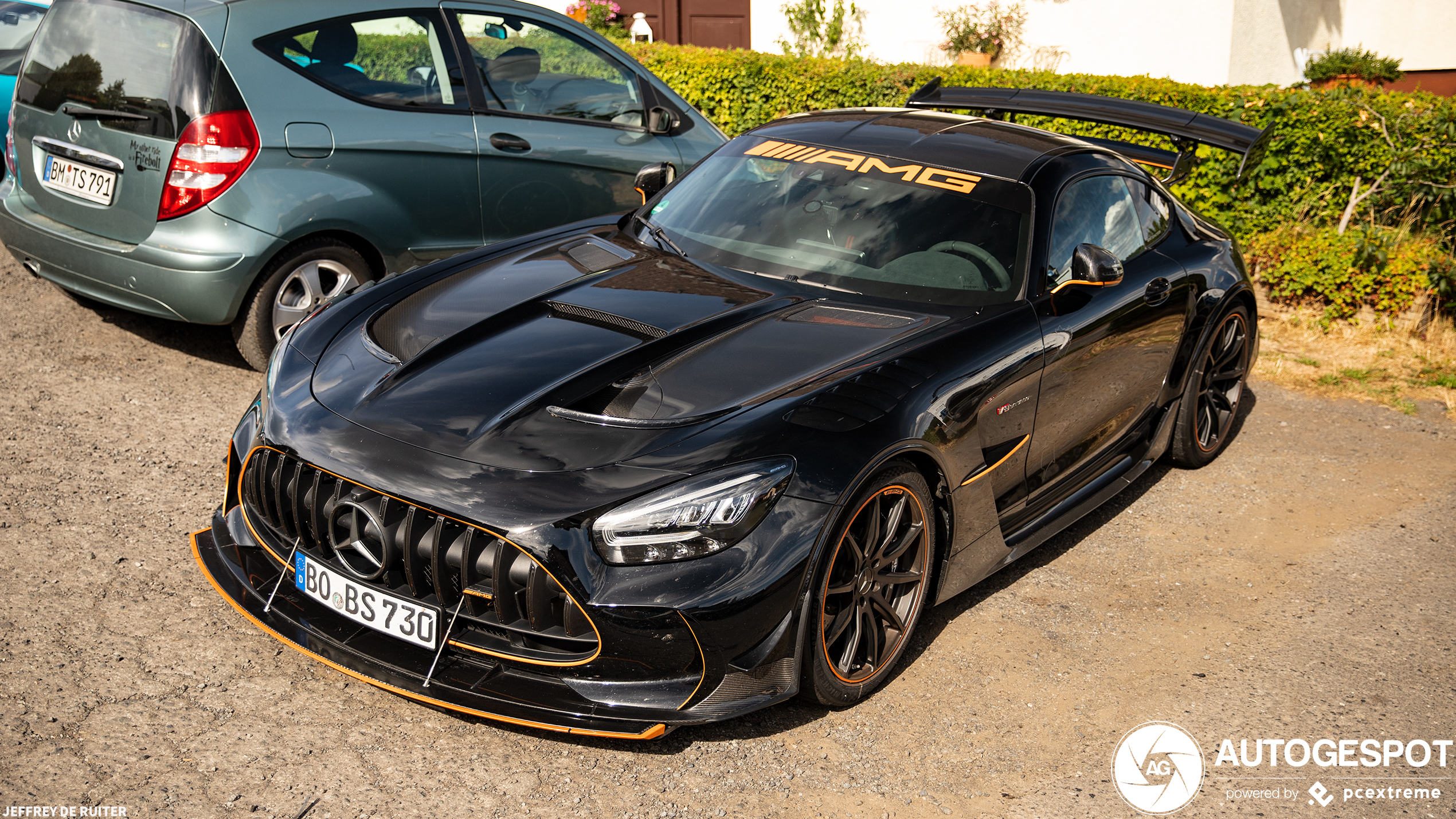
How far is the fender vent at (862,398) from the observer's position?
3014 millimetres

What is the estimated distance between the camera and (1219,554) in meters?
4.48

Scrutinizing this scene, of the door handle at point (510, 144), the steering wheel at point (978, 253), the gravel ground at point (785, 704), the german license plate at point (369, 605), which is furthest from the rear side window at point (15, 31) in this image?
the steering wheel at point (978, 253)

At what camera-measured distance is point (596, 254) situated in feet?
13.6

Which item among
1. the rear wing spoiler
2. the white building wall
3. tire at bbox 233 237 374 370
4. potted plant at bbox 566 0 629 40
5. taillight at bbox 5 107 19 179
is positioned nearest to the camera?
the rear wing spoiler

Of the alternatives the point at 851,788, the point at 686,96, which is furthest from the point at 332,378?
the point at 686,96

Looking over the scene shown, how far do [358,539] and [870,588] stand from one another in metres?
1.40

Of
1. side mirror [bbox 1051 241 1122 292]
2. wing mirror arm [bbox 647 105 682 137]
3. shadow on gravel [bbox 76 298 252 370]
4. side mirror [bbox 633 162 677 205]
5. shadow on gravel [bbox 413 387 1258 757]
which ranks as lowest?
shadow on gravel [bbox 413 387 1258 757]

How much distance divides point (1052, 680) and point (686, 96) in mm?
8891

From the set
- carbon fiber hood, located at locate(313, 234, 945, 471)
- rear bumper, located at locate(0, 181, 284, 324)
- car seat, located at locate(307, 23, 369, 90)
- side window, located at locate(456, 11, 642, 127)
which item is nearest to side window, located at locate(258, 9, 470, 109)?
car seat, located at locate(307, 23, 369, 90)

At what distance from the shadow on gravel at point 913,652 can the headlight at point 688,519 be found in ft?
1.65

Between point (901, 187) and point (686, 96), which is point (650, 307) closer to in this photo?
point (901, 187)

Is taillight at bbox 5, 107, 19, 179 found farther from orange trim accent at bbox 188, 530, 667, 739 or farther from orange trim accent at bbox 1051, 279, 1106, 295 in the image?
orange trim accent at bbox 1051, 279, 1106, 295

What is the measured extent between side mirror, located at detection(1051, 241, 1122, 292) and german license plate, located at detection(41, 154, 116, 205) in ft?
13.5

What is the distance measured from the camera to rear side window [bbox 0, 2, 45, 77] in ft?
24.4
